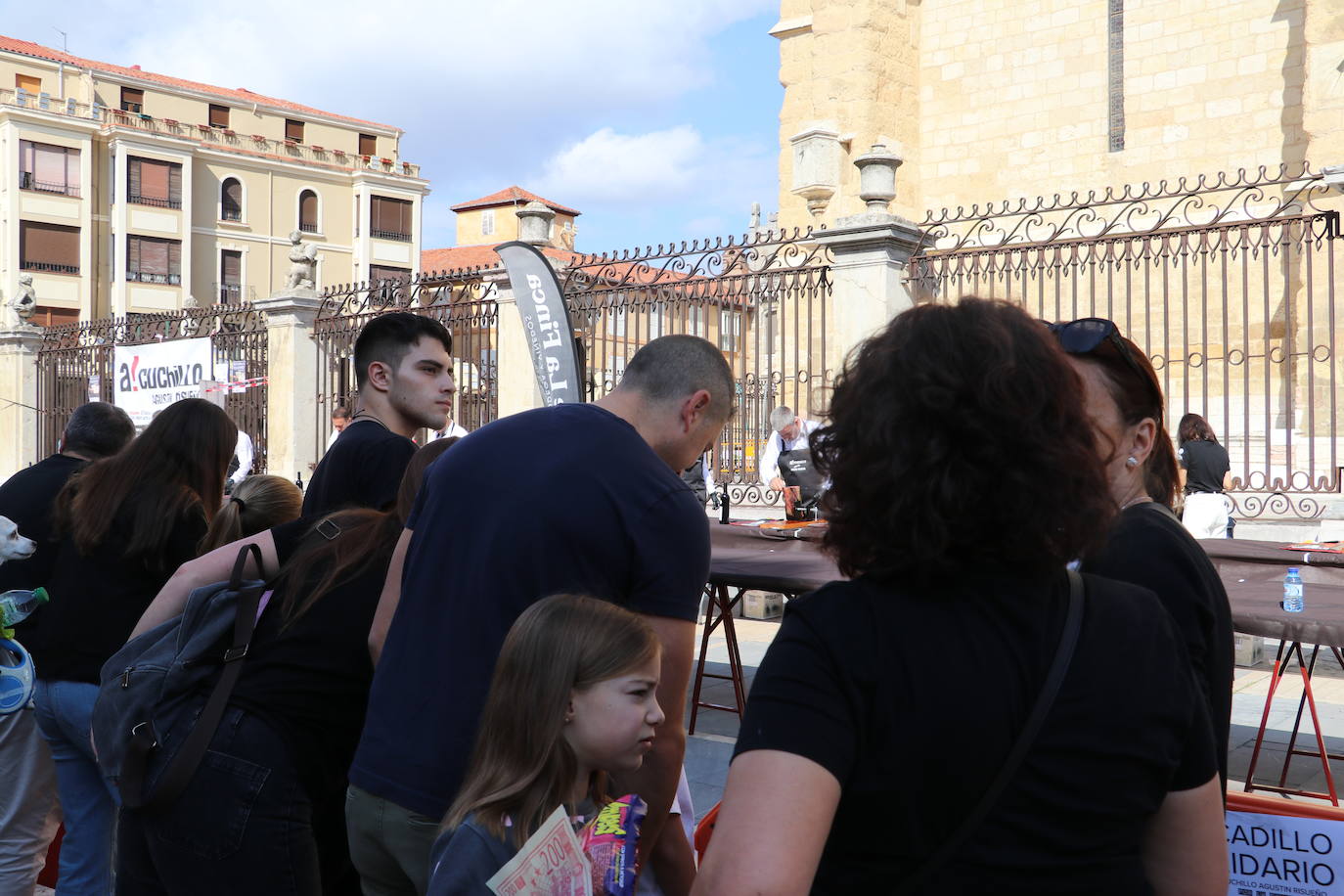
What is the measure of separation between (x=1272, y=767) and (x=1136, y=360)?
4.75m

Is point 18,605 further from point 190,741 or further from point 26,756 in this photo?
point 190,741

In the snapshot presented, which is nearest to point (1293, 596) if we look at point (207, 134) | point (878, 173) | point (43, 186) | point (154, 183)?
point (878, 173)

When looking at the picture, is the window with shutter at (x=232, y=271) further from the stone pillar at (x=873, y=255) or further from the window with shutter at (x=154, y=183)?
the stone pillar at (x=873, y=255)

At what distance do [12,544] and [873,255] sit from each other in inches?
311

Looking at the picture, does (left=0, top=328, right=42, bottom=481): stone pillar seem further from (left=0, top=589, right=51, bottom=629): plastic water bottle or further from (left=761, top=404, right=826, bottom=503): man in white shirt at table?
(left=0, top=589, right=51, bottom=629): plastic water bottle

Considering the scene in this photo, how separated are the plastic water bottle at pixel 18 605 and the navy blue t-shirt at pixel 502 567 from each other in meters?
1.87

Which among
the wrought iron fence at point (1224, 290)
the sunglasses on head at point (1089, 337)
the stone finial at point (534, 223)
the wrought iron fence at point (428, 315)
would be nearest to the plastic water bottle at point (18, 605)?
the sunglasses on head at point (1089, 337)

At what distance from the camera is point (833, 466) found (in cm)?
151

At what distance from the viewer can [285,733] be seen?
2.57 metres

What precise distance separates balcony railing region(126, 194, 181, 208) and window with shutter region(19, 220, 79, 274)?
2.42 meters

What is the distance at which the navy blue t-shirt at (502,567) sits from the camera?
2.21 meters

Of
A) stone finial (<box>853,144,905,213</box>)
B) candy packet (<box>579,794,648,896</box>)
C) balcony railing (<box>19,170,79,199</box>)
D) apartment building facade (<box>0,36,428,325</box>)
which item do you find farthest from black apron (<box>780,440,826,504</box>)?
balcony railing (<box>19,170,79,199</box>)

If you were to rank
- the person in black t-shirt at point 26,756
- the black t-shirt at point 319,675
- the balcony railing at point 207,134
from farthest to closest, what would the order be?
the balcony railing at point 207,134 < the person in black t-shirt at point 26,756 < the black t-shirt at point 319,675

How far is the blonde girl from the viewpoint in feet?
6.36
